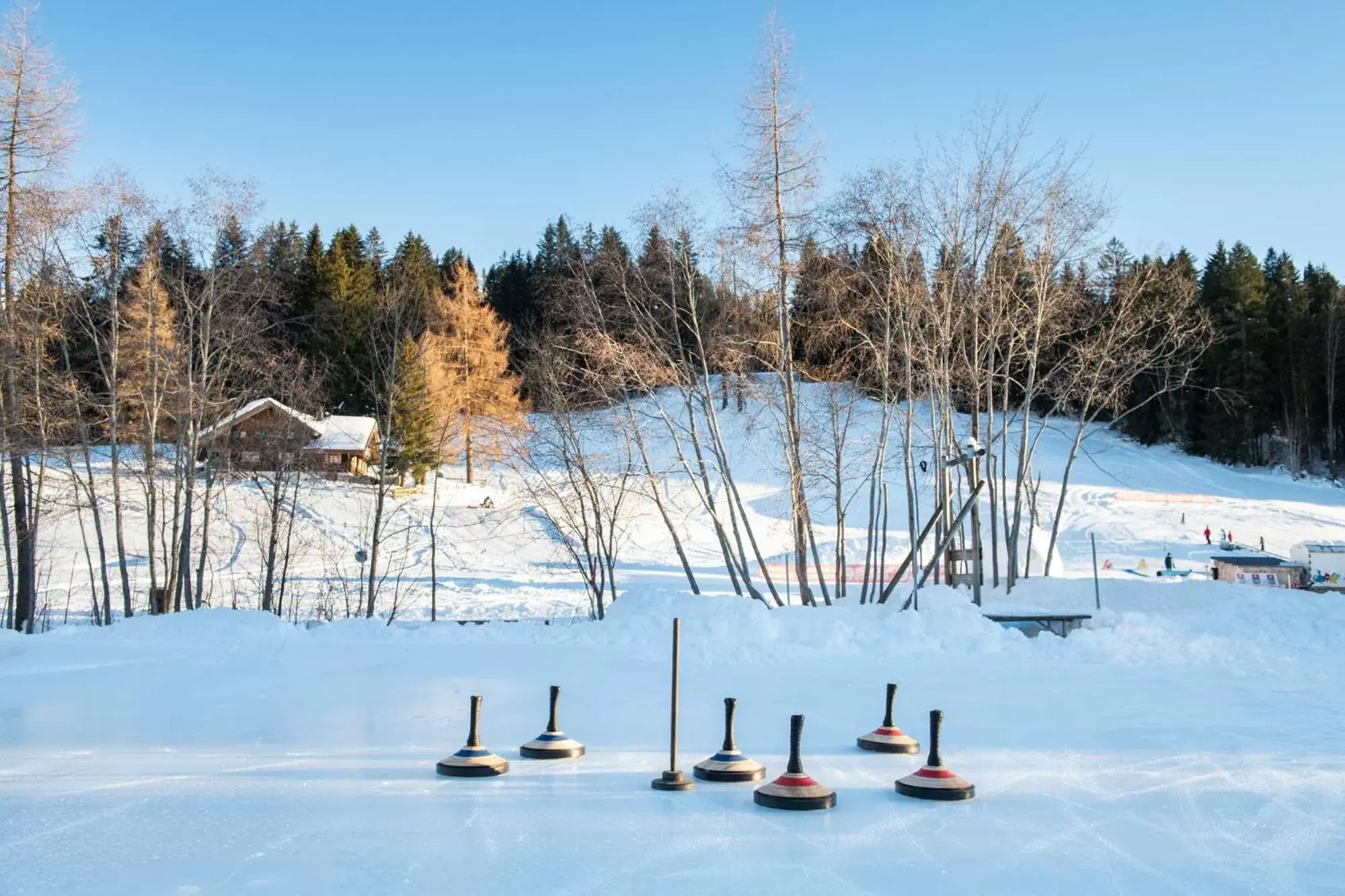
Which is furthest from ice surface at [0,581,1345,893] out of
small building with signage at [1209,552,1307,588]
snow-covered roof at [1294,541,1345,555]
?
snow-covered roof at [1294,541,1345,555]

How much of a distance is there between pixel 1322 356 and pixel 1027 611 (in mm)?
46305

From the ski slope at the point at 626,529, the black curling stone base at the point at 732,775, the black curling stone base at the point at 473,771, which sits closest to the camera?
the black curling stone base at the point at 732,775

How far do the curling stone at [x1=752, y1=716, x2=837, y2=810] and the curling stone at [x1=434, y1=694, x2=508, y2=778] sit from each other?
1630 mm

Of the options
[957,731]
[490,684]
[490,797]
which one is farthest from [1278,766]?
[490,684]

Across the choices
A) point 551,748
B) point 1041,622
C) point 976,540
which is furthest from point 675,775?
point 976,540

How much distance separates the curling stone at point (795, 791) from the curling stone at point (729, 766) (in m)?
0.30

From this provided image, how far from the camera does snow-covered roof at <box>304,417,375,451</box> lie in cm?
4203

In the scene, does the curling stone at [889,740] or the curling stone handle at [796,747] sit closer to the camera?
the curling stone handle at [796,747]

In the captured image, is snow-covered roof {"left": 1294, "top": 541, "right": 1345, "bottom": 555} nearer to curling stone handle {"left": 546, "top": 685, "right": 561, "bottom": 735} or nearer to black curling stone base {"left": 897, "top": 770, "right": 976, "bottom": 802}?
black curling stone base {"left": 897, "top": 770, "right": 976, "bottom": 802}

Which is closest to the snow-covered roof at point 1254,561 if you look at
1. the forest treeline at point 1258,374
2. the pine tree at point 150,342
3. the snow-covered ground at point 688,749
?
the snow-covered ground at point 688,749

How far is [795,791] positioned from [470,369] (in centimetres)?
3649

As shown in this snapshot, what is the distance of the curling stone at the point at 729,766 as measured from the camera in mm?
5766

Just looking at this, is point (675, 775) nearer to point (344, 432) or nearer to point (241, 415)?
point (241, 415)

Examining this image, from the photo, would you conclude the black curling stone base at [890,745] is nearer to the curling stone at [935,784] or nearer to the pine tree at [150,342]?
the curling stone at [935,784]
